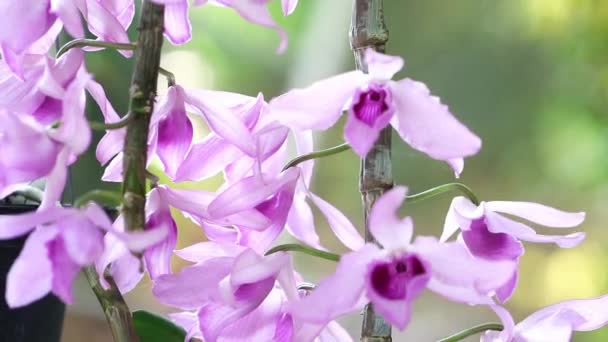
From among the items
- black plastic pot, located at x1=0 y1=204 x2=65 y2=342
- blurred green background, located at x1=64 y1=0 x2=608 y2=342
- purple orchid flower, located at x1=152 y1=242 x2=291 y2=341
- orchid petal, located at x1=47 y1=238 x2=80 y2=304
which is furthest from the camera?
blurred green background, located at x1=64 y1=0 x2=608 y2=342

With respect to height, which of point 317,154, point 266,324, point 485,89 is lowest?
point 485,89

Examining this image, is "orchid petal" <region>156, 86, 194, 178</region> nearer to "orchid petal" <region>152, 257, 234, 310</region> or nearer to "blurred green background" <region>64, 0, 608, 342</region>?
"orchid petal" <region>152, 257, 234, 310</region>

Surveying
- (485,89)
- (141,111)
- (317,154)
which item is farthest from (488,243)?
(485,89)

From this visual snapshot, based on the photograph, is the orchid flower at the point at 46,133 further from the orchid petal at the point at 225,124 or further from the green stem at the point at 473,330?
the green stem at the point at 473,330

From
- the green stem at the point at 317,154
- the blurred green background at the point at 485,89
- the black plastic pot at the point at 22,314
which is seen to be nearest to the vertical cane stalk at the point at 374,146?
the green stem at the point at 317,154

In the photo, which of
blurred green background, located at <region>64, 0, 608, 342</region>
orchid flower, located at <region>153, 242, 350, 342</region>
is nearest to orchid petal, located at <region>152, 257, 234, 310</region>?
orchid flower, located at <region>153, 242, 350, 342</region>

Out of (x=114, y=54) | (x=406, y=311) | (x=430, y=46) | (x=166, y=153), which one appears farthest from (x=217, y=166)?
(x=430, y=46)

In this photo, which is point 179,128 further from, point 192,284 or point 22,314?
point 22,314
